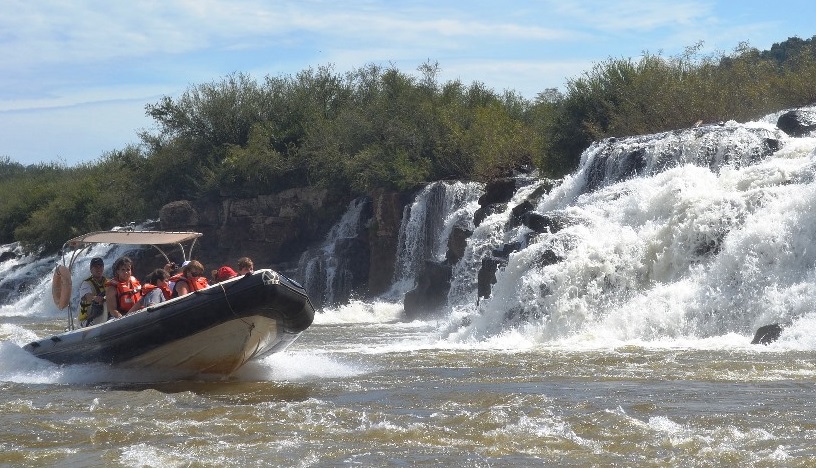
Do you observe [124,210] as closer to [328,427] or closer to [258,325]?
[258,325]

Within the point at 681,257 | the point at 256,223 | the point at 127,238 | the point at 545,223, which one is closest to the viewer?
the point at 127,238

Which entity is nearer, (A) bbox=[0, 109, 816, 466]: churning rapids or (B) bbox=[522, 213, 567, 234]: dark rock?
(A) bbox=[0, 109, 816, 466]: churning rapids

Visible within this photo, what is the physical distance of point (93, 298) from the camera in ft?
41.8

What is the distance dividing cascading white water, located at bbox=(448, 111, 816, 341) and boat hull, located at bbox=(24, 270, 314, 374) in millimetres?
4867

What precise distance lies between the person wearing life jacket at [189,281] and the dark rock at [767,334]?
6134 mm

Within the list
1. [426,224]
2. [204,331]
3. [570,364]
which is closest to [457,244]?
[426,224]

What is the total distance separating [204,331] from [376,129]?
23745 millimetres

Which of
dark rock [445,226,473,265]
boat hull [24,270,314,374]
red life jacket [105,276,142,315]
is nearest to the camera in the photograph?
boat hull [24,270,314,374]

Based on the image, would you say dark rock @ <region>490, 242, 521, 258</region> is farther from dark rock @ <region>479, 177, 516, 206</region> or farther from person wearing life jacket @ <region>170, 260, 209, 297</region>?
person wearing life jacket @ <region>170, 260, 209, 297</region>

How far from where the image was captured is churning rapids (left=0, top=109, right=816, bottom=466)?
8.41 meters

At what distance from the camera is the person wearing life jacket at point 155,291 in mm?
12062

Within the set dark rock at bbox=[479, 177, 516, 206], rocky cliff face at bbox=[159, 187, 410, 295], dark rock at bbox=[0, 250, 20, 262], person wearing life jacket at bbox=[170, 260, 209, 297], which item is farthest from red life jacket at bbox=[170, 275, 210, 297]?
dark rock at bbox=[0, 250, 20, 262]

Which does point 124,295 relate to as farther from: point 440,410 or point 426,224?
point 426,224

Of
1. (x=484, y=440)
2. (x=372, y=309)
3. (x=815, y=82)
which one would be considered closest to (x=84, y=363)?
(x=484, y=440)
